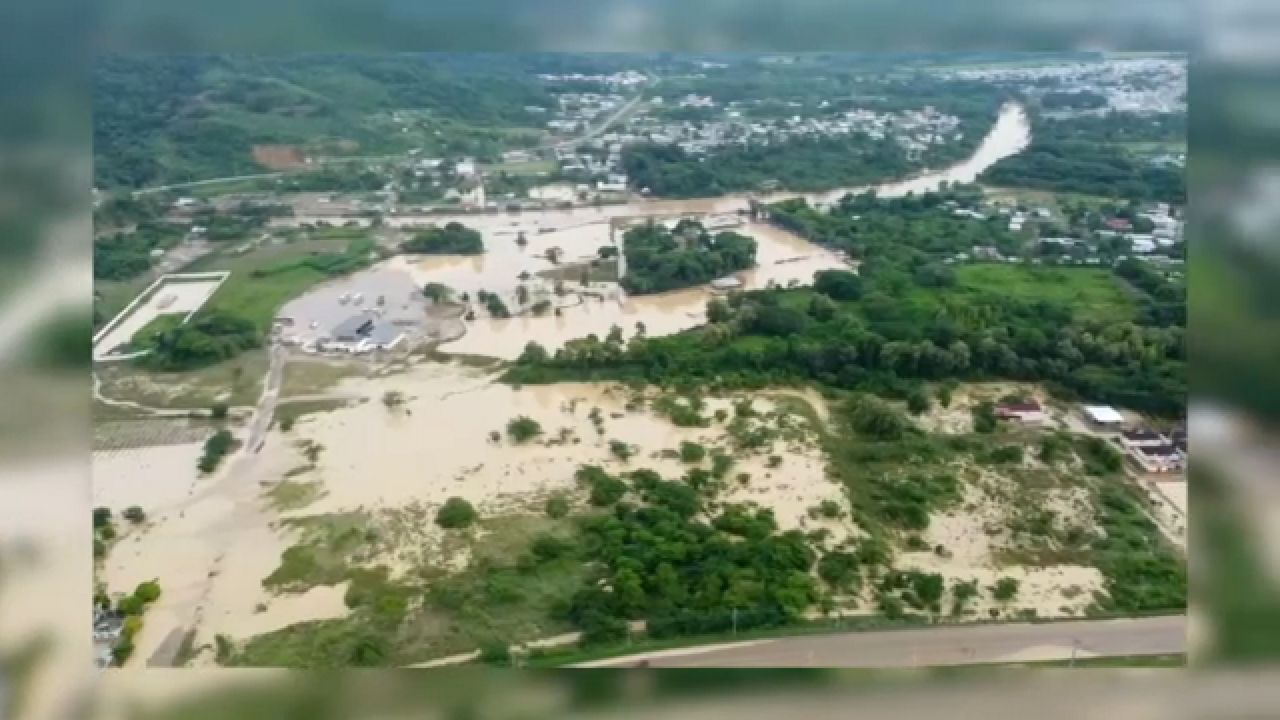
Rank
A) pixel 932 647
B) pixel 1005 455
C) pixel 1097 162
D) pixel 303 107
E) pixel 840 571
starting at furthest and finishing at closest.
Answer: pixel 303 107 < pixel 1097 162 < pixel 1005 455 < pixel 840 571 < pixel 932 647


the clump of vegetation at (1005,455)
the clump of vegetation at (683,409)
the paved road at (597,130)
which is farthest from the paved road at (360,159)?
the clump of vegetation at (1005,455)

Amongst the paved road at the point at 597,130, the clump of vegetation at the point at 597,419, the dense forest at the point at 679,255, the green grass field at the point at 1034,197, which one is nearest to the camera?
the clump of vegetation at the point at 597,419

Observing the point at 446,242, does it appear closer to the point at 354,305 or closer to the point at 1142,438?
the point at 354,305

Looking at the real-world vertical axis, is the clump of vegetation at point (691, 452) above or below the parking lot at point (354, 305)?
below

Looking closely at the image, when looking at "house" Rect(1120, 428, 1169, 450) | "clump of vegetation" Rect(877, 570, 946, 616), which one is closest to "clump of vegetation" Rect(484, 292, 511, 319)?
"clump of vegetation" Rect(877, 570, 946, 616)

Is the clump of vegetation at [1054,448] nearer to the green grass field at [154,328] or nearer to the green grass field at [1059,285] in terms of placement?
the green grass field at [1059,285]

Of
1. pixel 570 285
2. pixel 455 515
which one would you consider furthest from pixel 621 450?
pixel 570 285

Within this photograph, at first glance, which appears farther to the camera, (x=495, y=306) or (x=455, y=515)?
(x=495, y=306)

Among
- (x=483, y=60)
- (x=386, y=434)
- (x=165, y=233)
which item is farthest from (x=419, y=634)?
(x=483, y=60)

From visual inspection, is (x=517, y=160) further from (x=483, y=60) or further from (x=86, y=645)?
(x=86, y=645)
